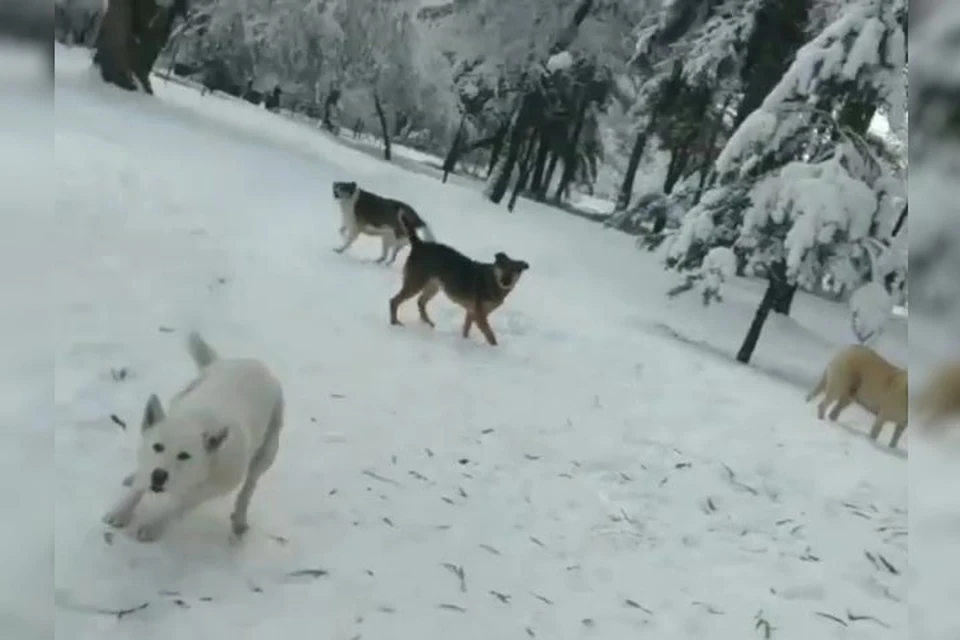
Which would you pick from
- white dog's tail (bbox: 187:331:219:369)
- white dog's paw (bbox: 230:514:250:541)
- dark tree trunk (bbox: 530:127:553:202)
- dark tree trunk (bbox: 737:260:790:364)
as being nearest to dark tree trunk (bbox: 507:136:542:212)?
dark tree trunk (bbox: 530:127:553:202)

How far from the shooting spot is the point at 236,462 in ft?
3.48

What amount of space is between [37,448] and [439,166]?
855 millimetres

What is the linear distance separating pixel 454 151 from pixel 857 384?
64 centimetres

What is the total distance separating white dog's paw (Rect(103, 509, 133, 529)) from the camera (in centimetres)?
101

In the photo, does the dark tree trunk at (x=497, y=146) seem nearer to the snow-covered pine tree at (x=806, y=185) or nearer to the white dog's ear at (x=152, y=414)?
the snow-covered pine tree at (x=806, y=185)

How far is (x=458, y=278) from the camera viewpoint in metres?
1.48

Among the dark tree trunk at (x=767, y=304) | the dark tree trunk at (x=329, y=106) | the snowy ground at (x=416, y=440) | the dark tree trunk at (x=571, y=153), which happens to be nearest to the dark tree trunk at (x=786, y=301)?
the dark tree trunk at (x=767, y=304)

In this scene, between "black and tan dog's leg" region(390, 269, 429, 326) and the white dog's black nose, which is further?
"black and tan dog's leg" region(390, 269, 429, 326)

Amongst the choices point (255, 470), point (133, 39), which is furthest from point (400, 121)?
point (255, 470)

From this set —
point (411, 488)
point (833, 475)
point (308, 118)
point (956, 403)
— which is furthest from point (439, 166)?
point (956, 403)

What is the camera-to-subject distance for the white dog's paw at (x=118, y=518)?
3.31ft

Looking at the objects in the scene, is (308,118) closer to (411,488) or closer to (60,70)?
(411,488)

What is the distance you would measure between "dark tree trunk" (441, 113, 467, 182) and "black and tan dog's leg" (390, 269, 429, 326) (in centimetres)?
18

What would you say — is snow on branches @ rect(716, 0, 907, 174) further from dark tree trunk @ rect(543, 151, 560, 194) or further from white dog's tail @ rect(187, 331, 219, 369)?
white dog's tail @ rect(187, 331, 219, 369)
